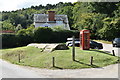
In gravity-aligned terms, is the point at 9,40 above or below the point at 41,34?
below

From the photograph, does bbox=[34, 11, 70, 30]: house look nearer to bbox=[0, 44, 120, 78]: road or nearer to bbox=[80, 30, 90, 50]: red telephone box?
bbox=[80, 30, 90, 50]: red telephone box

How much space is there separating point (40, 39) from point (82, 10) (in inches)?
798

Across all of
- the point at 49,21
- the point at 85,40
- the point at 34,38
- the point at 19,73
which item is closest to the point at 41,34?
the point at 34,38

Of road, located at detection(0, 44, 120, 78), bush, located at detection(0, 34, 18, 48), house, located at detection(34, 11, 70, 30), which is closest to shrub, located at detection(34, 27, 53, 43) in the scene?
bush, located at detection(0, 34, 18, 48)

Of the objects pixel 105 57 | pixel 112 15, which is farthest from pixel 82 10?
pixel 105 57

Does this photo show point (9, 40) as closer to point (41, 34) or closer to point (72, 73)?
point (41, 34)

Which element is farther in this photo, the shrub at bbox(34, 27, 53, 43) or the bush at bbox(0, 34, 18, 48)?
the shrub at bbox(34, 27, 53, 43)

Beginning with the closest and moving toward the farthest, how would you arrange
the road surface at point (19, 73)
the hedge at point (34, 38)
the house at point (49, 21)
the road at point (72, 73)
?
1. the road at point (72, 73)
2. the road surface at point (19, 73)
3. the hedge at point (34, 38)
4. the house at point (49, 21)

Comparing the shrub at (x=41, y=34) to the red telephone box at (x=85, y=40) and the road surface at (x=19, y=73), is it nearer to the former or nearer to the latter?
the red telephone box at (x=85, y=40)

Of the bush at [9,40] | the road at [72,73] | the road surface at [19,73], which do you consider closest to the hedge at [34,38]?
the bush at [9,40]

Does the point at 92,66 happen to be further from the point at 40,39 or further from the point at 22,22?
the point at 22,22

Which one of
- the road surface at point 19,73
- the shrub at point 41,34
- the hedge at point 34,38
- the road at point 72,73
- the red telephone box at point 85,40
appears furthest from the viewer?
the shrub at point 41,34

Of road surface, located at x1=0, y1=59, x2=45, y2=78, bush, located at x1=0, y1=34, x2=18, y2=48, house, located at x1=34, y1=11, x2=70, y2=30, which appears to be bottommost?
road surface, located at x1=0, y1=59, x2=45, y2=78

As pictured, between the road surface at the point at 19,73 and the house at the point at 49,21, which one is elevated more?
the house at the point at 49,21
